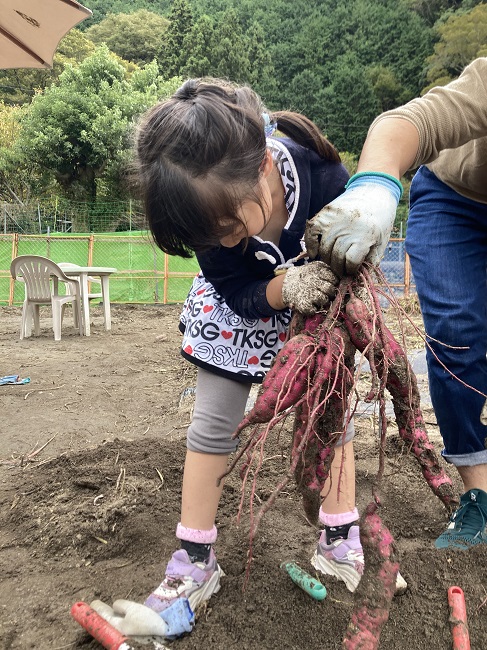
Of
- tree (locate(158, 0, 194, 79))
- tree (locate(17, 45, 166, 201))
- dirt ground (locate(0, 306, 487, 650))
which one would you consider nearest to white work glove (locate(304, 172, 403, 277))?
dirt ground (locate(0, 306, 487, 650))

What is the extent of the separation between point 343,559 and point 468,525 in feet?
1.34

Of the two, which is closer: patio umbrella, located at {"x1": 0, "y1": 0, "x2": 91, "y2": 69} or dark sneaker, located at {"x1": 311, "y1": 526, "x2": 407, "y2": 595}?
dark sneaker, located at {"x1": 311, "y1": 526, "x2": 407, "y2": 595}

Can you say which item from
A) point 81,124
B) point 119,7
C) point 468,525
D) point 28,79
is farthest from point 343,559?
point 119,7

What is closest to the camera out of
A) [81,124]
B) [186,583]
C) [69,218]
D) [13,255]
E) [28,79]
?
[186,583]

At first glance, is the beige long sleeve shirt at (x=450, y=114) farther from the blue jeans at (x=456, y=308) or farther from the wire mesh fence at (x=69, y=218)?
the wire mesh fence at (x=69, y=218)

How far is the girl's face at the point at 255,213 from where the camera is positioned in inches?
45.8

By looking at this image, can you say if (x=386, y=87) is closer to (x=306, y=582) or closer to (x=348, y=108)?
(x=348, y=108)

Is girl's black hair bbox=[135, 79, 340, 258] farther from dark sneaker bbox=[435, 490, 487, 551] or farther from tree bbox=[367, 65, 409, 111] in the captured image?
tree bbox=[367, 65, 409, 111]

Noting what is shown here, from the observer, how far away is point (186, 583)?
1.32 meters

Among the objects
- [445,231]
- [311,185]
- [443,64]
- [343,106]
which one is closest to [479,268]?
[445,231]

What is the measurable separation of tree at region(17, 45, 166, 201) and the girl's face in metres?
16.0

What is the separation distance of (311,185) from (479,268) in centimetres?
63

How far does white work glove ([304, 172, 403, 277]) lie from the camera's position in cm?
112

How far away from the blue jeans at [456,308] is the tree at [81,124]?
51.9 feet
